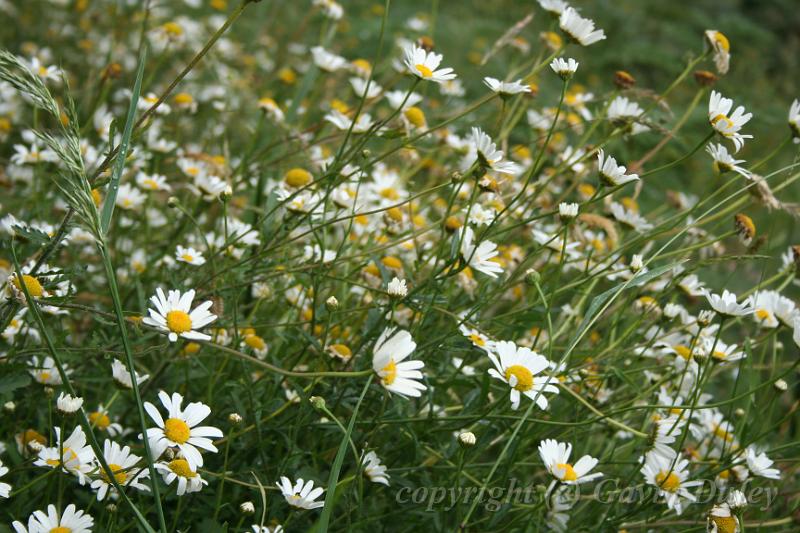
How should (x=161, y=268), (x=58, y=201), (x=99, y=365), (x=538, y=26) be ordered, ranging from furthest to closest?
(x=538, y=26), (x=58, y=201), (x=161, y=268), (x=99, y=365)

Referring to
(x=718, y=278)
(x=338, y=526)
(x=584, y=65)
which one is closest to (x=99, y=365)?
(x=338, y=526)

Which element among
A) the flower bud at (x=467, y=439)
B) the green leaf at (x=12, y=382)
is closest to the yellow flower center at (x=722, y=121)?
the flower bud at (x=467, y=439)

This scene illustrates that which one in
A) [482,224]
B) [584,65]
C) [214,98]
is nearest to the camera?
[482,224]

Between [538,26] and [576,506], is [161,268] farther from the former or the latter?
[538,26]

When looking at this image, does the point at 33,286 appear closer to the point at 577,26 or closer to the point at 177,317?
the point at 177,317

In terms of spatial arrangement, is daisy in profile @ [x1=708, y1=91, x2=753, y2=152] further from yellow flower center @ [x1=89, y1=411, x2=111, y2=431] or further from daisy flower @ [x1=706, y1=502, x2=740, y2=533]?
yellow flower center @ [x1=89, y1=411, x2=111, y2=431]

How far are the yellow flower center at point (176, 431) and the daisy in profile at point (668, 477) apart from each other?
69 cm

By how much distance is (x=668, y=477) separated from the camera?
1278 millimetres

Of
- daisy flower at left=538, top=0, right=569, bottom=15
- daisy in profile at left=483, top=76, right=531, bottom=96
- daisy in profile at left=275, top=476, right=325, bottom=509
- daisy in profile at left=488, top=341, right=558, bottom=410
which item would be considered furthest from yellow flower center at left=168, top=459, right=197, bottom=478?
daisy flower at left=538, top=0, right=569, bottom=15

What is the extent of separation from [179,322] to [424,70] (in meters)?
0.58

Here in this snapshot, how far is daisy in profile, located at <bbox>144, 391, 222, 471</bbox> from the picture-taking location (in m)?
1.03

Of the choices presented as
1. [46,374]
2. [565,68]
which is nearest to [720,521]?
[565,68]

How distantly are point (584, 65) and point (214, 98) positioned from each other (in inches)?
90.1

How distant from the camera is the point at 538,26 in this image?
16.2 feet
